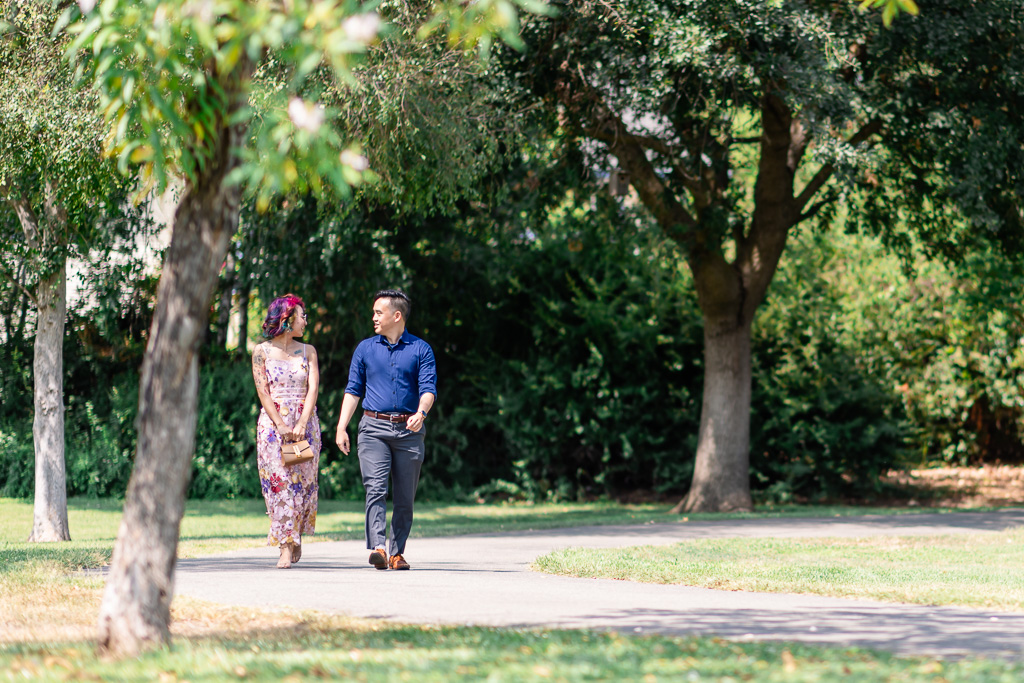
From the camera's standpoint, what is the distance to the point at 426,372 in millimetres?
8602

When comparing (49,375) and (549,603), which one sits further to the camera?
(49,375)

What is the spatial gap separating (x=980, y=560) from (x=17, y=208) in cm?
991

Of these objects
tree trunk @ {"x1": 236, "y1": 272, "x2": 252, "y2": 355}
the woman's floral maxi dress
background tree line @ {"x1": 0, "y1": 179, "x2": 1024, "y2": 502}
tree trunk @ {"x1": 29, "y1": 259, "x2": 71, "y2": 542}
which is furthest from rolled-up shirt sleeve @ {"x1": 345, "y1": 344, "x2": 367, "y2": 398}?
tree trunk @ {"x1": 236, "y1": 272, "x2": 252, "y2": 355}

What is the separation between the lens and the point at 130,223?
1648 centimetres

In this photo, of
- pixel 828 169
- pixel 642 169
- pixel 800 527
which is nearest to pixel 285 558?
pixel 800 527

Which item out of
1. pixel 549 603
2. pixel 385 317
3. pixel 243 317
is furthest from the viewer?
pixel 243 317

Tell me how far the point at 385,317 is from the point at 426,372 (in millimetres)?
527

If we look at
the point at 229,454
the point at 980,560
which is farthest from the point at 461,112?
the point at 229,454

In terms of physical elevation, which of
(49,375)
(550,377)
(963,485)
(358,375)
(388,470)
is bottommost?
(963,485)

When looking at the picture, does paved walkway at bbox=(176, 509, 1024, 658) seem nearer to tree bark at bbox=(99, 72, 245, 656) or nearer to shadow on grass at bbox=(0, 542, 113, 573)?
shadow on grass at bbox=(0, 542, 113, 573)

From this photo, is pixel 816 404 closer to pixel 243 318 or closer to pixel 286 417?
pixel 243 318

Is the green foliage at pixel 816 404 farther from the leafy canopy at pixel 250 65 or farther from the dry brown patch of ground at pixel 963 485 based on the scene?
the leafy canopy at pixel 250 65

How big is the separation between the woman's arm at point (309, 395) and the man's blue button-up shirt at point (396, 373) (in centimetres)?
33

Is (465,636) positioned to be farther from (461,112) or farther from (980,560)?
(461,112)
